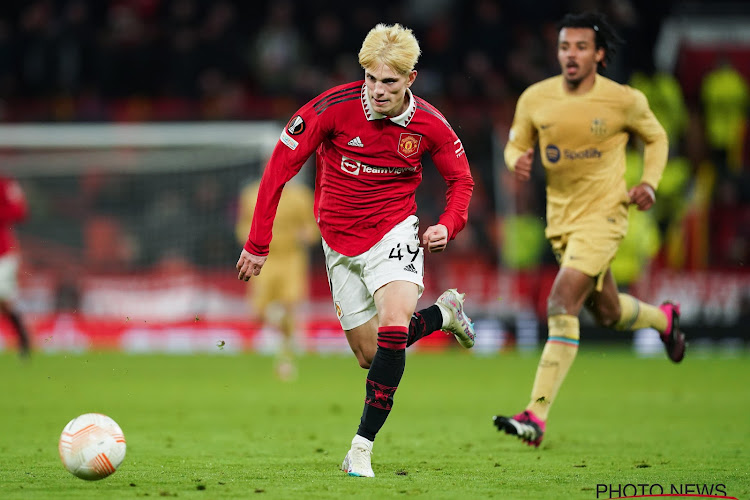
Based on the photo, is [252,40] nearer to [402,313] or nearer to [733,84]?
[733,84]

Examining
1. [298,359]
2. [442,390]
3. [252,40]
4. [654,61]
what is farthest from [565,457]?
[252,40]

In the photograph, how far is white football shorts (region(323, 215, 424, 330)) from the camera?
622 centimetres

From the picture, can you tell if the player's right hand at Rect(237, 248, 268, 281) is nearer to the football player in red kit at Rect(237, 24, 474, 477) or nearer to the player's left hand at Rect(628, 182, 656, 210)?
the football player in red kit at Rect(237, 24, 474, 477)

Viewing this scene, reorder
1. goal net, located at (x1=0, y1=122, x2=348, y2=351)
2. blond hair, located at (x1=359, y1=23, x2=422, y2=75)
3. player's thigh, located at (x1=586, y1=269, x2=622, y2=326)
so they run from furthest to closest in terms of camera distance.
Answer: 1. goal net, located at (x1=0, y1=122, x2=348, y2=351)
2. player's thigh, located at (x1=586, y1=269, x2=622, y2=326)
3. blond hair, located at (x1=359, y1=23, x2=422, y2=75)

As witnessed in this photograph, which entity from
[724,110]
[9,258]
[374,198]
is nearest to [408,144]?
[374,198]

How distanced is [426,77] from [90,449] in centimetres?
1506

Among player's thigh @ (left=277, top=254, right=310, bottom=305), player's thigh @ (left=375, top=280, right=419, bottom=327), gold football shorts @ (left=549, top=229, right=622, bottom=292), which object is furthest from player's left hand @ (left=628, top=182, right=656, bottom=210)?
player's thigh @ (left=277, top=254, right=310, bottom=305)

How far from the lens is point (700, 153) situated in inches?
741

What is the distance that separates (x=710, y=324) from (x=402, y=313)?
473 inches

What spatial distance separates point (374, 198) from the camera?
639cm

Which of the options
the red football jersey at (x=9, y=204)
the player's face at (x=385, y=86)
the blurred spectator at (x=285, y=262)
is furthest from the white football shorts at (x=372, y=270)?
the red football jersey at (x=9, y=204)

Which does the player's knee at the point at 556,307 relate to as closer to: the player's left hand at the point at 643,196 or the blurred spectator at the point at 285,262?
the player's left hand at the point at 643,196

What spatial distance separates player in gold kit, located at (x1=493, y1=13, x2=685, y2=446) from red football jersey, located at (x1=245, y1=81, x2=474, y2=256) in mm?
1375

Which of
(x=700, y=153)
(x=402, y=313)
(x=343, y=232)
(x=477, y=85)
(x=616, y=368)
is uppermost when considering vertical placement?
(x=477, y=85)
